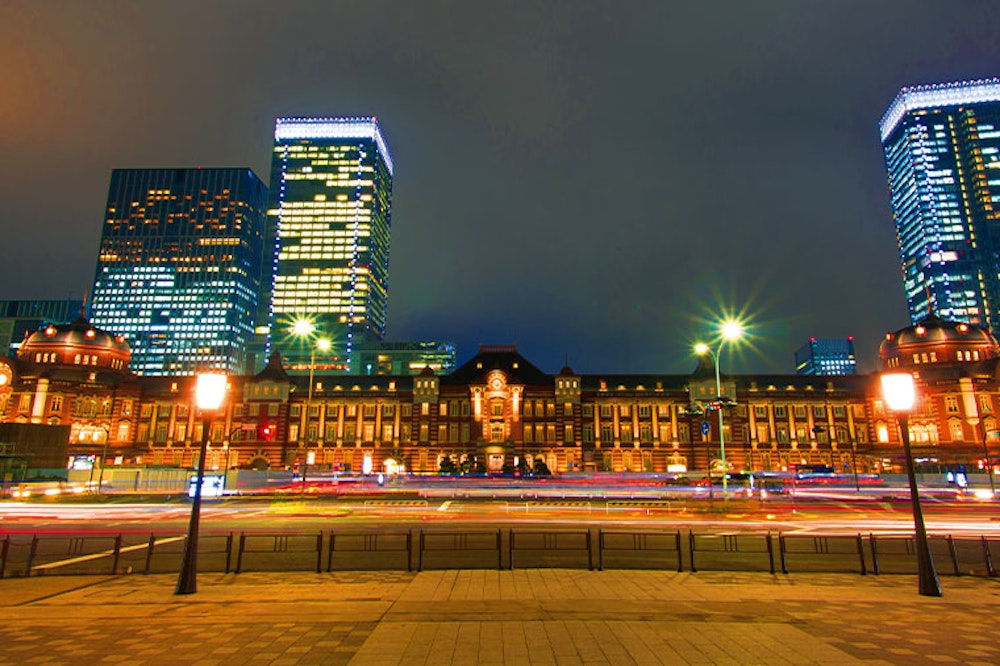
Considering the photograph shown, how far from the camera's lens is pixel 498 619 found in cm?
979

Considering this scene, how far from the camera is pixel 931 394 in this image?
72.8m

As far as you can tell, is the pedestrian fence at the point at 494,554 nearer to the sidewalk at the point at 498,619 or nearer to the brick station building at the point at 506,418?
the sidewalk at the point at 498,619

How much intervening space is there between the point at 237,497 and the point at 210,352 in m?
181

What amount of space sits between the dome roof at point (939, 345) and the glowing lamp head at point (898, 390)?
8391 cm

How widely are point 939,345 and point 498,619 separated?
96329 millimetres

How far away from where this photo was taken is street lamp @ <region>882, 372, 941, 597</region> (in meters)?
11.9

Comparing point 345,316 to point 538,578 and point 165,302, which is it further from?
point 538,578

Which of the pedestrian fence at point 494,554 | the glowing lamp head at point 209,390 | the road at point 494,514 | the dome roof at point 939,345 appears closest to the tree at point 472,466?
the road at point 494,514

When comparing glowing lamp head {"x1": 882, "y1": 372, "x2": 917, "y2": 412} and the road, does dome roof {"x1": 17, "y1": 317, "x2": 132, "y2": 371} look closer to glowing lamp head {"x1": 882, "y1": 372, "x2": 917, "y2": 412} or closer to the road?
the road

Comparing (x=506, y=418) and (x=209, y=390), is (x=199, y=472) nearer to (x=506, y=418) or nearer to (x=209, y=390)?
(x=209, y=390)

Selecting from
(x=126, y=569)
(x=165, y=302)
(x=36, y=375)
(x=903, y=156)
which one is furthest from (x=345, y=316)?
(x=903, y=156)

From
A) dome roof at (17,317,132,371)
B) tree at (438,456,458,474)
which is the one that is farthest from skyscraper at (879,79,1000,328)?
dome roof at (17,317,132,371)

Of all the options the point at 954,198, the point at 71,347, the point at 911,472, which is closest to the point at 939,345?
the point at 911,472

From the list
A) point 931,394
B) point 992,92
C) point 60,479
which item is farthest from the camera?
point 992,92
